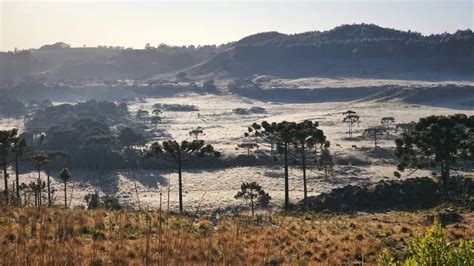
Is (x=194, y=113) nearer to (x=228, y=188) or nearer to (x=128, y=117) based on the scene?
(x=128, y=117)

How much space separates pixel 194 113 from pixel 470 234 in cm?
13911

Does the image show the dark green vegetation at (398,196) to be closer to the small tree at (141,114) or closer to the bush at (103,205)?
the bush at (103,205)

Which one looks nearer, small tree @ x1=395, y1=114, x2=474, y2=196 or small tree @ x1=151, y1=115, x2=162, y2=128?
small tree @ x1=395, y1=114, x2=474, y2=196

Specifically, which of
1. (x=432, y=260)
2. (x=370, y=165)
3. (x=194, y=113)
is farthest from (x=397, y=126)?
(x=432, y=260)

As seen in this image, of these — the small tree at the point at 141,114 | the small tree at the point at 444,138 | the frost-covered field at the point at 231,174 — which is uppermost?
the small tree at the point at 141,114

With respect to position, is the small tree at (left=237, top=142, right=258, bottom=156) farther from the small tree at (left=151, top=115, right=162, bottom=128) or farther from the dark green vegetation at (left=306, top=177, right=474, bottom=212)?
the dark green vegetation at (left=306, top=177, right=474, bottom=212)

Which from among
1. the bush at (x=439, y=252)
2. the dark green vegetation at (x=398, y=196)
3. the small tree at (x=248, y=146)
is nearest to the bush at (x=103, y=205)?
the bush at (x=439, y=252)

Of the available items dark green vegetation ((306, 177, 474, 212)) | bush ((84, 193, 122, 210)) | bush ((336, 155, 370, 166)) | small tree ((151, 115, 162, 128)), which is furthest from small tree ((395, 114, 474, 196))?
small tree ((151, 115, 162, 128))

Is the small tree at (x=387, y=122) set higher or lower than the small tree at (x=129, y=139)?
higher

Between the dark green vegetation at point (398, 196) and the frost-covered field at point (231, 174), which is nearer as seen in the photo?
the dark green vegetation at point (398, 196)

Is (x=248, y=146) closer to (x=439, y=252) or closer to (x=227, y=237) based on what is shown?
(x=227, y=237)

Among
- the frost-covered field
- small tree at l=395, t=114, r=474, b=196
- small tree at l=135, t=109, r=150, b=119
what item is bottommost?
the frost-covered field

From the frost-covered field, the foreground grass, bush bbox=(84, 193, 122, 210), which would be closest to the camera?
the foreground grass

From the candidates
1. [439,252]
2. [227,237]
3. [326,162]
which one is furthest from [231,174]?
[439,252]
